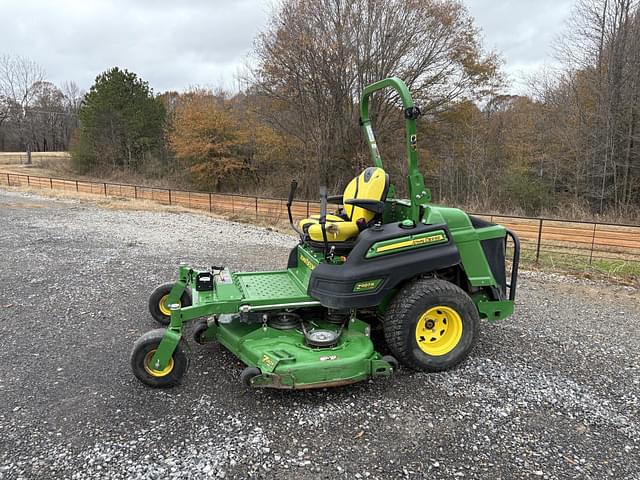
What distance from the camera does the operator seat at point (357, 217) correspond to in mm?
4066

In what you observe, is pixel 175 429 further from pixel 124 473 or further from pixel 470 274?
pixel 470 274

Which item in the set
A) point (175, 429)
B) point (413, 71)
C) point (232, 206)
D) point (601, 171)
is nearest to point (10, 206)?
point (232, 206)

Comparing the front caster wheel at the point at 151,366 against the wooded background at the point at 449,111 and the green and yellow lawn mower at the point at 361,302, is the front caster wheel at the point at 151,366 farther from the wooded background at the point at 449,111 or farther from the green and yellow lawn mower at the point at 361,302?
the wooded background at the point at 449,111

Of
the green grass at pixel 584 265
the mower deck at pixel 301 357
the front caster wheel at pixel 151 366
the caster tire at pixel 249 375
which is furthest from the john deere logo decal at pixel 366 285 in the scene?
the green grass at pixel 584 265

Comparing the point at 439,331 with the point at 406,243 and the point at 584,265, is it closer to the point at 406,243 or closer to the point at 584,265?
the point at 406,243

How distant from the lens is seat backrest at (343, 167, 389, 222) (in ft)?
13.5

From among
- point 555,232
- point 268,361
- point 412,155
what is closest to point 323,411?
point 268,361

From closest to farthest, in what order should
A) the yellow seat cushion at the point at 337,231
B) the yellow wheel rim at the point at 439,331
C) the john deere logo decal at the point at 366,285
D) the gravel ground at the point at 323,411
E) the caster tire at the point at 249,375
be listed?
the gravel ground at the point at 323,411
the caster tire at the point at 249,375
the john deere logo decal at the point at 366,285
the yellow wheel rim at the point at 439,331
the yellow seat cushion at the point at 337,231

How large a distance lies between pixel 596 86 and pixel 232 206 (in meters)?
13.1

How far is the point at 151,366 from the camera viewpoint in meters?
3.48

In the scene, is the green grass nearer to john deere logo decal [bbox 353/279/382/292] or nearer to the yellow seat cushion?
the yellow seat cushion

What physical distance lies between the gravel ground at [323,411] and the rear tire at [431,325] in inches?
6.1

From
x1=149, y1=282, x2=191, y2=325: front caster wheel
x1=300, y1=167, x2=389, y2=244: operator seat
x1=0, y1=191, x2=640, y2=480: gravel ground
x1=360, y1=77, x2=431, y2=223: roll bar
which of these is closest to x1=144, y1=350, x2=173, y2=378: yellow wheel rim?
x1=0, y1=191, x2=640, y2=480: gravel ground

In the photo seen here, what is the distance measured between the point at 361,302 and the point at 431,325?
2.17ft
